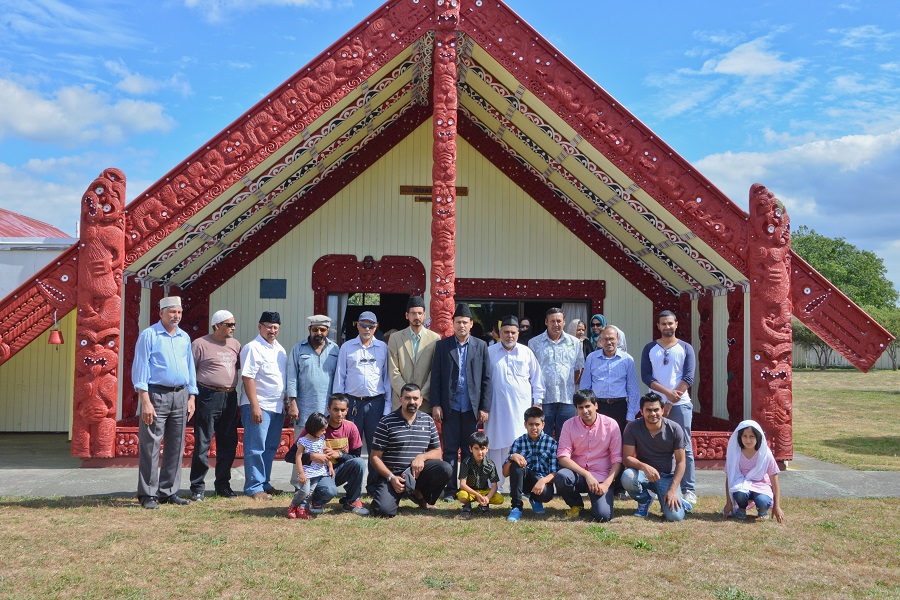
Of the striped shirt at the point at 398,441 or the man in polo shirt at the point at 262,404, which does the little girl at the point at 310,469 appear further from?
the man in polo shirt at the point at 262,404

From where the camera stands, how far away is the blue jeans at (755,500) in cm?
560

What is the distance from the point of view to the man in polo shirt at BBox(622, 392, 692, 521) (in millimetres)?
5738

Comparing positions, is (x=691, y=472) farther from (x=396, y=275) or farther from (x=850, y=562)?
(x=396, y=275)

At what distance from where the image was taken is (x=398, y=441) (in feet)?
19.0

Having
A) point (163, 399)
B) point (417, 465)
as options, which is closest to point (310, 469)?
point (417, 465)

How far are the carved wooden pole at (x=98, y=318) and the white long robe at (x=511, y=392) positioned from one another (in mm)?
3695

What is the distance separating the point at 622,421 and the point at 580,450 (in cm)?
105

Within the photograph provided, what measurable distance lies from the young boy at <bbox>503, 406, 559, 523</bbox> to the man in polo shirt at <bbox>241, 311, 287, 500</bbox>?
1979 mm

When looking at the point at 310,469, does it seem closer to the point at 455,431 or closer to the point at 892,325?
the point at 455,431

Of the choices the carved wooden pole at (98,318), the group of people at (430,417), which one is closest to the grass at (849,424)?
the group of people at (430,417)

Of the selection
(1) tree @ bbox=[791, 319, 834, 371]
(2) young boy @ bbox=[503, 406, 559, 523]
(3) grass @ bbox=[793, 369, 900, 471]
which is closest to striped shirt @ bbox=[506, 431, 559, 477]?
(2) young boy @ bbox=[503, 406, 559, 523]

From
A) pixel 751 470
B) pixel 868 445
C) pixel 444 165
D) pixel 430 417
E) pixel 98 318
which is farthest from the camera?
pixel 868 445

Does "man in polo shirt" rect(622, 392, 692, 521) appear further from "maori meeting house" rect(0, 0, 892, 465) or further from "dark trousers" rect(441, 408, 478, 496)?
"maori meeting house" rect(0, 0, 892, 465)

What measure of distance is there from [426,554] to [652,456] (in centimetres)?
206
